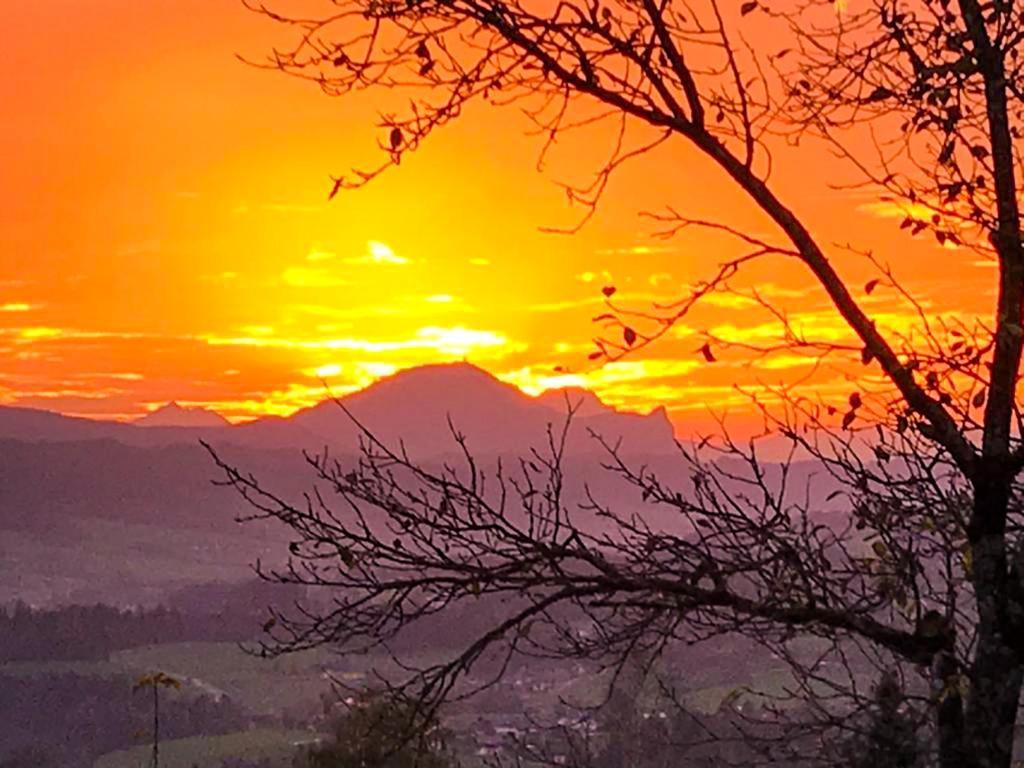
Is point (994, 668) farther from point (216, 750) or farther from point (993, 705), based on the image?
point (216, 750)

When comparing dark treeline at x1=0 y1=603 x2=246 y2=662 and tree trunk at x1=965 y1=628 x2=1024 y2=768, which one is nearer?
tree trunk at x1=965 y1=628 x2=1024 y2=768

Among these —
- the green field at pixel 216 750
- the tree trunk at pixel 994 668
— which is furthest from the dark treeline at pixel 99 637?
the tree trunk at pixel 994 668

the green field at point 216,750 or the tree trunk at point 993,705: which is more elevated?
the tree trunk at point 993,705

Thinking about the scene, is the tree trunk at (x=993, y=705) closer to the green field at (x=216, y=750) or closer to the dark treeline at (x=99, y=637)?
the green field at (x=216, y=750)

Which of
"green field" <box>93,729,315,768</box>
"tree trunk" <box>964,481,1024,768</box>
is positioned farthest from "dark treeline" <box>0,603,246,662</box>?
"tree trunk" <box>964,481,1024,768</box>

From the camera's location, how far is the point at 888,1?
763cm

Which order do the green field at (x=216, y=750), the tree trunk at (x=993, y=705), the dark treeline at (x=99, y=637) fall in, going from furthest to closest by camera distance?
the dark treeline at (x=99, y=637) → the green field at (x=216, y=750) → the tree trunk at (x=993, y=705)

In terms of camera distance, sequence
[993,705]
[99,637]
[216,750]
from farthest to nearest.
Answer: [99,637] < [216,750] < [993,705]

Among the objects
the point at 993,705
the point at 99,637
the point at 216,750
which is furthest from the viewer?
the point at 99,637

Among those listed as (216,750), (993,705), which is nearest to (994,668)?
(993,705)

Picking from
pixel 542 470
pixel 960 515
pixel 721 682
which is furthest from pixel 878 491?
pixel 721 682

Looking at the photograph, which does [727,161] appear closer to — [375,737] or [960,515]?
[960,515]

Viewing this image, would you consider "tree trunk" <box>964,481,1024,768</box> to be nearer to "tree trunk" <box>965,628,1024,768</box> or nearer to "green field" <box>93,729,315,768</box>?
"tree trunk" <box>965,628,1024,768</box>

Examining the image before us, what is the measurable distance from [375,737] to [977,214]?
419 centimetres
